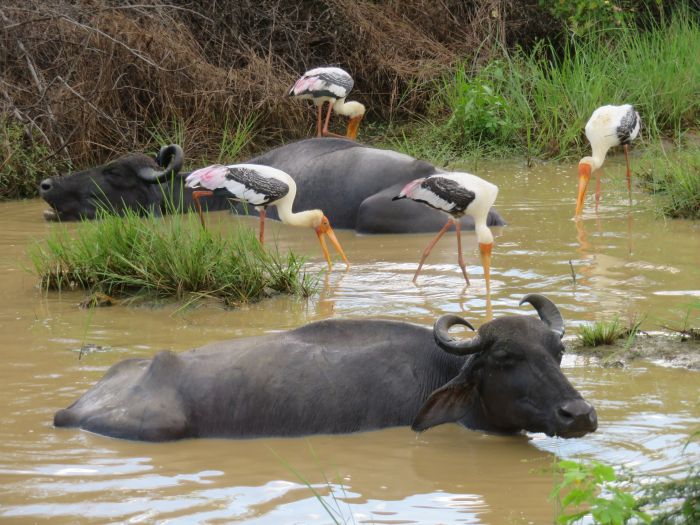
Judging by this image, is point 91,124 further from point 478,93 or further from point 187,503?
point 187,503

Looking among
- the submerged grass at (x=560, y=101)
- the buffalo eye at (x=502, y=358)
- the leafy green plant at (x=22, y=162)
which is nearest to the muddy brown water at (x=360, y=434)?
the buffalo eye at (x=502, y=358)

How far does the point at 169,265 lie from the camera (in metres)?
7.29

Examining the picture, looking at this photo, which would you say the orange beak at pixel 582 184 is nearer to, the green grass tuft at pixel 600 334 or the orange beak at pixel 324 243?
the orange beak at pixel 324 243

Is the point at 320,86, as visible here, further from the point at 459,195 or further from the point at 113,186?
the point at 459,195

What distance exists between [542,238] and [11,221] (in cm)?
470

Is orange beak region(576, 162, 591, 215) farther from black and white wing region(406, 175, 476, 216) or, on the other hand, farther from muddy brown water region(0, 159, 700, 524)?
black and white wing region(406, 175, 476, 216)

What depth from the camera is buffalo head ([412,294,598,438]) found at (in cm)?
485

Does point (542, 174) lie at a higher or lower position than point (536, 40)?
lower

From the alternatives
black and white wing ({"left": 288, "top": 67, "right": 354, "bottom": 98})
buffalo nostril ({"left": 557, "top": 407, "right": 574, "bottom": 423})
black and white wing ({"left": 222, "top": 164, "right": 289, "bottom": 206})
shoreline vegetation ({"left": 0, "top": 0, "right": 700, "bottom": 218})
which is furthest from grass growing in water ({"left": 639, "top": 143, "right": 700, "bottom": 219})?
buffalo nostril ({"left": 557, "top": 407, "right": 574, "bottom": 423})

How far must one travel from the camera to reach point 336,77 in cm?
1239

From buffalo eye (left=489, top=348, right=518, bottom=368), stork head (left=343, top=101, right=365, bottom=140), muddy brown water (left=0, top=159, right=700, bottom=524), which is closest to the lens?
muddy brown water (left=0, top=159, right=700, bottom=524)

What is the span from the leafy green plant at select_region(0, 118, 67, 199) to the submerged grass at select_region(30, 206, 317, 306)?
164 inches

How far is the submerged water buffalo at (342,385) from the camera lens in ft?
16.3

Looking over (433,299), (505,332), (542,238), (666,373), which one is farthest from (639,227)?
(505,332)
